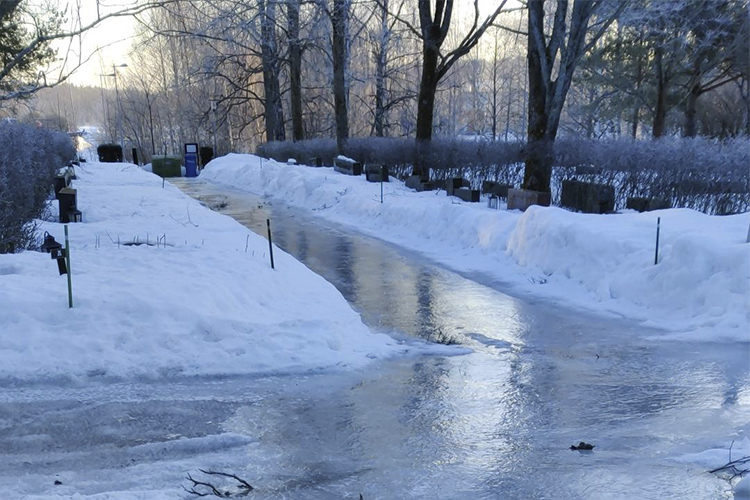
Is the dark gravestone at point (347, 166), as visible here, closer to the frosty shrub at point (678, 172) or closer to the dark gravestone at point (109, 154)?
the frosty shrub at point (678, 172)

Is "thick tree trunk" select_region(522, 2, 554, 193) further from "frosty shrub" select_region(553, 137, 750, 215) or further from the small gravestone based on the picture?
the small gravestone

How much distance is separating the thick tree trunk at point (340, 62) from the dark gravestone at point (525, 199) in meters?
11.5

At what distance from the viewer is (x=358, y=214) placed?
17.9m

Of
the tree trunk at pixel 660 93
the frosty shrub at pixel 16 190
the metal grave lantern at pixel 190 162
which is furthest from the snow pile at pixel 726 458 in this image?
the metal grave lantern at pixel 190 162

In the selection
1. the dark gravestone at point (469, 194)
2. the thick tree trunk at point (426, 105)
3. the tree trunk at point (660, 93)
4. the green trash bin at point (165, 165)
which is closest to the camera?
the dark gravestone at point (469, 194)

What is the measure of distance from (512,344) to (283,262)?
4.13 meters

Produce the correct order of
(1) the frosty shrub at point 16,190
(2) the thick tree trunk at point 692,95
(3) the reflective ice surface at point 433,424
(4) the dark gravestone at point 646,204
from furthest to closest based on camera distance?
1. (2) the thick tree trunk at point 692,95
2. (4) the dark gravestone at point 646,204
3. (1) the frosty shrub at point 16,190
4. (3) the reflective ice surface at point 433,424

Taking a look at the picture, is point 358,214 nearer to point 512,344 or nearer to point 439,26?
point 439,26

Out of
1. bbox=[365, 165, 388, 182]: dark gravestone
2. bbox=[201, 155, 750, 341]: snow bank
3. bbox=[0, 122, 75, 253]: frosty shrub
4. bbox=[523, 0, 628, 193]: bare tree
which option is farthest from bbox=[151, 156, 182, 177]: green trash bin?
bbox=[523, 0, 628, 193]: bare tree

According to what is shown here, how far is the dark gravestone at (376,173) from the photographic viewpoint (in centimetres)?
2186

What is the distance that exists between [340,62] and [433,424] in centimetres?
2185

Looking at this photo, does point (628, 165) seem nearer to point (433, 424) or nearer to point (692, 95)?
point (433, 424)

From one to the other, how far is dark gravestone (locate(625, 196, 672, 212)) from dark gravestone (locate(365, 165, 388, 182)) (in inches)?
354

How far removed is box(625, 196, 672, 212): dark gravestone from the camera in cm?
1368
